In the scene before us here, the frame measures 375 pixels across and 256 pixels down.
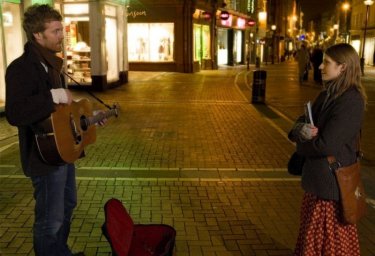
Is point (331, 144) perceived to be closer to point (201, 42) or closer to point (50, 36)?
point (50, 36)

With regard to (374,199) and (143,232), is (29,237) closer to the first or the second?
(143,232)

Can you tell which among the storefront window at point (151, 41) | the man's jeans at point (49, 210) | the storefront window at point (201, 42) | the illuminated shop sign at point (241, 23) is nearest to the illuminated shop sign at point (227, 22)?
the illuminated shop sign at point (241, 23)

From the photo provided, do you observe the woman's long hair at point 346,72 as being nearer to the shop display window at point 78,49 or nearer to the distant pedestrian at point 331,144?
the distant pedestrian at point 331,144

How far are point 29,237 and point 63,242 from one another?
96cm

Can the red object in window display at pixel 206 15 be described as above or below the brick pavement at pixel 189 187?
above

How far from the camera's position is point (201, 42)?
29.2m

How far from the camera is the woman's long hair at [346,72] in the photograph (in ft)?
9.71

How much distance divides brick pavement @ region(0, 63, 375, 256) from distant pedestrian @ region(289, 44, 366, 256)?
103 cm

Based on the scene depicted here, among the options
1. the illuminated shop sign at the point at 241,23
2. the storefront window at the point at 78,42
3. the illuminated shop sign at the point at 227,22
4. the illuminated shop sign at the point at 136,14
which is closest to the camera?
the storefront window at the point at 78,42

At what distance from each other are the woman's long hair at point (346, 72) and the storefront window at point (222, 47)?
107 ft

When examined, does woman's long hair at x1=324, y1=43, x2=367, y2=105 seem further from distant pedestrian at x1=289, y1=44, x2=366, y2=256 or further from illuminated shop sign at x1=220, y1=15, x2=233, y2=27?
illuminated shop sign at x1=220, y1=15, x2=233, y2=27

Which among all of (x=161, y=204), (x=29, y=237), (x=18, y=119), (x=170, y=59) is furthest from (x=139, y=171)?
(x=170, y=59)

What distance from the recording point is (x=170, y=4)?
26.3m

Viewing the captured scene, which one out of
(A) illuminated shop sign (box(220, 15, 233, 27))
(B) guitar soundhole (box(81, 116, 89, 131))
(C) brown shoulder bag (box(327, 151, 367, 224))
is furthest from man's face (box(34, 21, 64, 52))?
(A) illuminated shop sign (box(220, 15, 233, 27))
